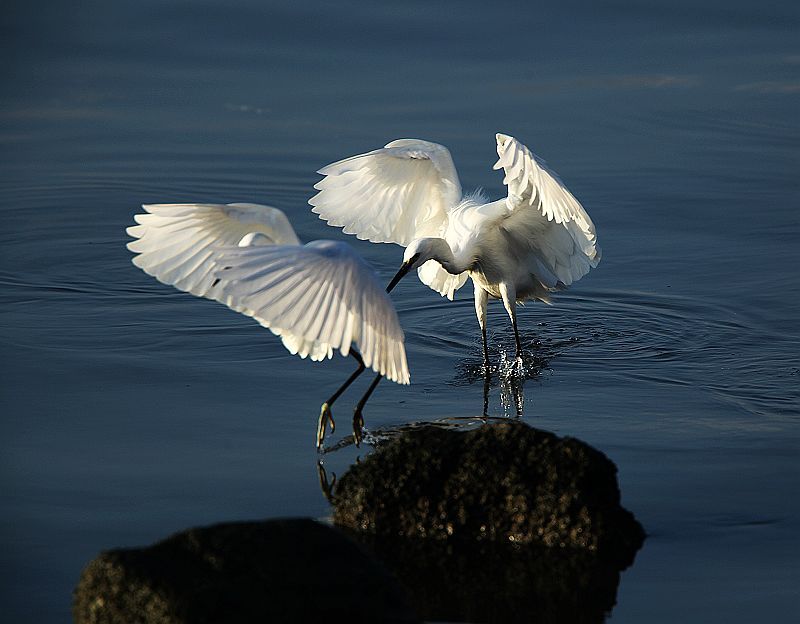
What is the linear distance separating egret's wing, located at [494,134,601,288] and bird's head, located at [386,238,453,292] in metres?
0.44

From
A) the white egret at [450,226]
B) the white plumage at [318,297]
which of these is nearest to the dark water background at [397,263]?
the white egret at [450,226]

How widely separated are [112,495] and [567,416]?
228cm

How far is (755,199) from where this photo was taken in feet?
33.6

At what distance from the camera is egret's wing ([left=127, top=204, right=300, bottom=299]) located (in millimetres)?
6438

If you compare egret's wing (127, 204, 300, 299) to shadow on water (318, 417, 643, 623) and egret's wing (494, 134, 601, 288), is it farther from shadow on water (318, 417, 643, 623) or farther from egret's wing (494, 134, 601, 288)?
shadow on water (318, 417, 643, 623)

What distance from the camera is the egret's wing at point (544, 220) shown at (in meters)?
6.86

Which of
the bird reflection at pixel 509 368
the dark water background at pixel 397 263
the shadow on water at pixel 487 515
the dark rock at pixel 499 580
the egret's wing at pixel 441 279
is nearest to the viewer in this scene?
the dark rock at pixel 499 580

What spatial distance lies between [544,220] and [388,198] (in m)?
1.11

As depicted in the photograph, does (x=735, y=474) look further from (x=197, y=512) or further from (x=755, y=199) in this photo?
(x=755, y=199)

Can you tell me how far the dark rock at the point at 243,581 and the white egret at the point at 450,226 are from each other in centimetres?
339

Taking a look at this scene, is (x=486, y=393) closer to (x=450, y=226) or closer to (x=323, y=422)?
(x=323, y=422)

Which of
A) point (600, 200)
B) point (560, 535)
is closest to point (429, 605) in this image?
point (560, 535)

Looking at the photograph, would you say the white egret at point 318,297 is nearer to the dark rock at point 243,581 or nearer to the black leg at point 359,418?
the black leg at point 359,418

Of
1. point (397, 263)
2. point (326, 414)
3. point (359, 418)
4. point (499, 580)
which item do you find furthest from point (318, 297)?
point (397, 263)
